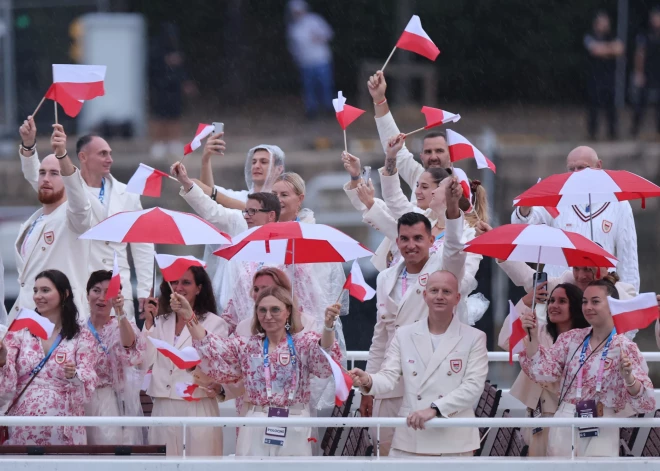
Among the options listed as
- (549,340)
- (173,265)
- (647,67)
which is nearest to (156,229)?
(173,265)

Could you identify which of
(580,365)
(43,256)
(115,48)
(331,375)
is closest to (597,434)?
(580,365)

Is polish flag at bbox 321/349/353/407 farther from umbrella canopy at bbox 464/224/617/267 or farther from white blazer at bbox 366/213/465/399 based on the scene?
umbrella canopy at bbox 464/224/617/267

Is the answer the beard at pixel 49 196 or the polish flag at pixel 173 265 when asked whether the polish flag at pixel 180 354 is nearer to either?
the polish flag at pixel 173 265

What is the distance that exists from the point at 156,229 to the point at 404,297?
153 cm

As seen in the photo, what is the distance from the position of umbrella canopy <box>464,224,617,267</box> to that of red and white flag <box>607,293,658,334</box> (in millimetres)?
597

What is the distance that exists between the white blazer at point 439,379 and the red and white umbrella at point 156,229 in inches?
48.5

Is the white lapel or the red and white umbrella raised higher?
the red and white umbrella

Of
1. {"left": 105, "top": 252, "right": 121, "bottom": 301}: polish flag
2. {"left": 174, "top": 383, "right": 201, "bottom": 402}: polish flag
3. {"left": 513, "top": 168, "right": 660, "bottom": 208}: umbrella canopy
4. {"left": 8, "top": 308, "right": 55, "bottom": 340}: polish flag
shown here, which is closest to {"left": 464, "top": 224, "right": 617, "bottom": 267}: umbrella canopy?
{"left": 513, "top": 168, "right": 660, "bottom": 208}: umbrella canopy

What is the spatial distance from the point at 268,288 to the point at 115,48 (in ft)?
40.8

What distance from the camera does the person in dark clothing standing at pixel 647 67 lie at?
63.9 ft

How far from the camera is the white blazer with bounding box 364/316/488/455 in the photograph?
26.0 ft

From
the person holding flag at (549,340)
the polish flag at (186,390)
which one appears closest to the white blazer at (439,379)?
the person holding flag at (549,340)

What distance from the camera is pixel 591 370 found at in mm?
7902

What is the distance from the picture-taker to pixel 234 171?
19.2m
